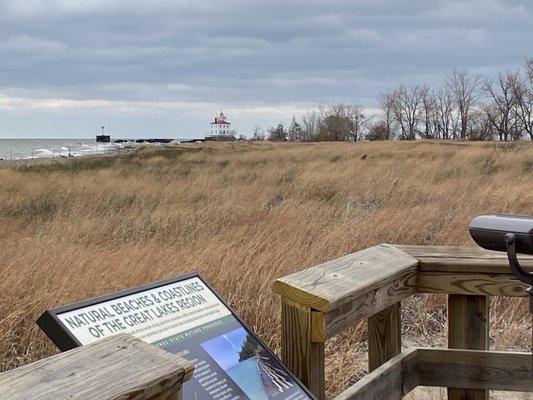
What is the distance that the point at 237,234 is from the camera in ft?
21.9

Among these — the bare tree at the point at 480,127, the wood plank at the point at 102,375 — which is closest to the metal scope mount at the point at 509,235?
the wood plank at the point at 102,375

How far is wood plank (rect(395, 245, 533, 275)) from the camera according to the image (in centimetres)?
205

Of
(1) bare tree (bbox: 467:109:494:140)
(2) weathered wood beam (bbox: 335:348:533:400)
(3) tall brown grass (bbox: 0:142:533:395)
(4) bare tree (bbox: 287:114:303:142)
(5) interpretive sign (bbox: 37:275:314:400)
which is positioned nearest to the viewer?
(5) interpretive sign (bbox: 37:275:314:400)

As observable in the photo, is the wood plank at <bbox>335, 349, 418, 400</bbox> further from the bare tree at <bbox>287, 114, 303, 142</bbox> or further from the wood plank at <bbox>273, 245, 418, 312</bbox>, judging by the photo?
the bare tree at <bbox>287, 114, 303, 142</bbox>

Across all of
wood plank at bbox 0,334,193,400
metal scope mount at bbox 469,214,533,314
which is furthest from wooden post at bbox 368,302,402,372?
wood plank at bbox 0,334,193,400

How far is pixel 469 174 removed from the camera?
14859mm

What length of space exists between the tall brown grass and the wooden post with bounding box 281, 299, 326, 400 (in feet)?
4.91

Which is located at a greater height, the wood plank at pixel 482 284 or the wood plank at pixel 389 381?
the wood plank at pixel 482 284

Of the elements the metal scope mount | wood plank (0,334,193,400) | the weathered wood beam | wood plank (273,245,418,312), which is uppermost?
the metal scope mount

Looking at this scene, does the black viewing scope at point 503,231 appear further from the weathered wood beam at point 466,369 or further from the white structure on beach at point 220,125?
the white structure on beach at point 220,125

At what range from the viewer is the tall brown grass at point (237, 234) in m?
4.10

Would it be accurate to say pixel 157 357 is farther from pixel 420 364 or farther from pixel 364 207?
pixel 364 207

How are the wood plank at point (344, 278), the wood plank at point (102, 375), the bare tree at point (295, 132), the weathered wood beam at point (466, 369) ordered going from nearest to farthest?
the wood plank at point (102, 375) < the wood plank at point (344, 278) < the weathered wood beam at point (466, 369) < the bare tree at point (295, 132)

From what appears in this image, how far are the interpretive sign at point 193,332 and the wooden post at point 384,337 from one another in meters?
0.46
